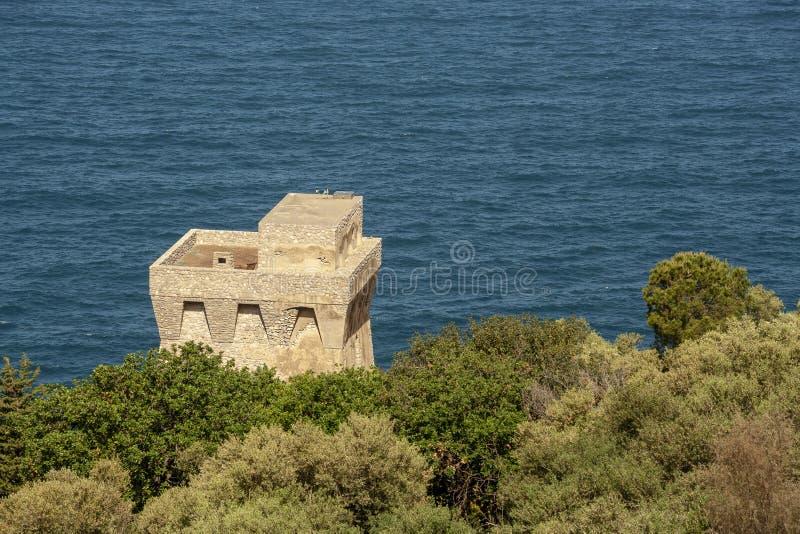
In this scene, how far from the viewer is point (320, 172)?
16425 centimetres

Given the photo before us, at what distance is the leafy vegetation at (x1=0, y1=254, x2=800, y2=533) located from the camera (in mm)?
47625

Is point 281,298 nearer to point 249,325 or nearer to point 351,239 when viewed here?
point 249,325

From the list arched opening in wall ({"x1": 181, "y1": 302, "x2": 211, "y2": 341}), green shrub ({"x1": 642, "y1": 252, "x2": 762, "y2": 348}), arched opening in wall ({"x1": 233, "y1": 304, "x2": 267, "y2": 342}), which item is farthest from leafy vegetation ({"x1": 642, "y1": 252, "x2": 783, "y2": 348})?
arched opening in wall ({"x1": 181, "y1": 302, "x2": 211, "y2": 341})

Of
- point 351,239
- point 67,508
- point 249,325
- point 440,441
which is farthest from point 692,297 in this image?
point 67,508

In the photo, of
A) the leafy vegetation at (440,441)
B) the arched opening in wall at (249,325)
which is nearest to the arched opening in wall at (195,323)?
the leafy vegetation at (440,441)

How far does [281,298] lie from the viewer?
67.6m

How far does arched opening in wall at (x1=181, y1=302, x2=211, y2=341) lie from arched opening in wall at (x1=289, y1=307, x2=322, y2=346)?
4.46 m

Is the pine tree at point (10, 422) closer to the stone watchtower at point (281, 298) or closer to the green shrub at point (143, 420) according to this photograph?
the green shrub at point (143, 420)

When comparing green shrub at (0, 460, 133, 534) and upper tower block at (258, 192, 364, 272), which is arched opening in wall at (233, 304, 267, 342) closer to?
upper tower block at (258, 192, 364, 272)

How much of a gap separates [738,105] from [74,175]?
9545cm

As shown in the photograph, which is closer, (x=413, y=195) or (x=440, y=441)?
(x=440, y=441)

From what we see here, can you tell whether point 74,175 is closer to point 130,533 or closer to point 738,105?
point 738,105

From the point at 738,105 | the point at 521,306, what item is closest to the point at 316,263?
the point at 521,306

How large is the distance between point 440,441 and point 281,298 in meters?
12.6
